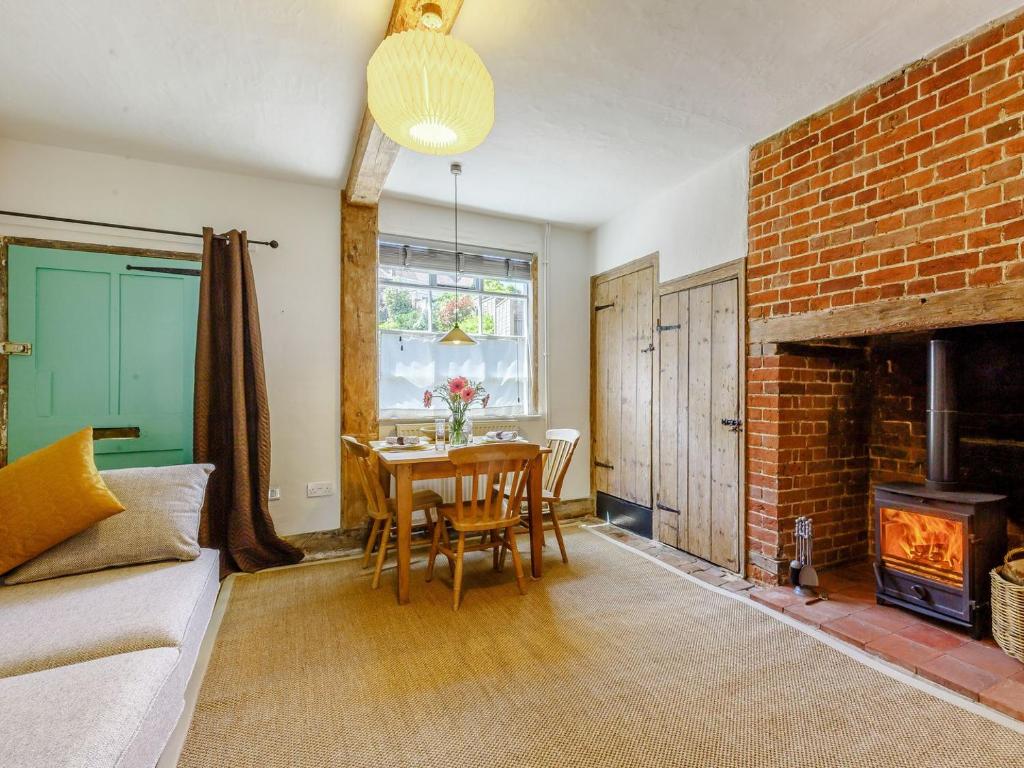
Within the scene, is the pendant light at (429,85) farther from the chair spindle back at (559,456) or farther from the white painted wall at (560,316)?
the white painted wall at (560,316)

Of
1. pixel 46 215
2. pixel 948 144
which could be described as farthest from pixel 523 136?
pixel 46 215

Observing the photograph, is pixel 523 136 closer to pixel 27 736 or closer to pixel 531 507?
pixel 531 507

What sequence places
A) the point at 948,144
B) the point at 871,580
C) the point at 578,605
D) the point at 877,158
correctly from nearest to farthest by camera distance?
1. the point at 948,144
2. the point at 877,158
3. the point at 578,605
4. the point at 871,580

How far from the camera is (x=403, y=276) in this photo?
3826 millimetres

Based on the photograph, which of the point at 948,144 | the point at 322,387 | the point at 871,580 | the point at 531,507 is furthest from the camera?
the point at 322,387

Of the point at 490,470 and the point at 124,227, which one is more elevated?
the point at 124,227

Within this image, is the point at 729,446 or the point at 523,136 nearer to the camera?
the point at 523,136

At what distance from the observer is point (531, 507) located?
296 centimetres

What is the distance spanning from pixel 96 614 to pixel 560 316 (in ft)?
11.8

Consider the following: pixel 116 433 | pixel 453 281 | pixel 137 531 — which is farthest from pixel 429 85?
pixel 116 433

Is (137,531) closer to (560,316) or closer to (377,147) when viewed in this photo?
(377,147)

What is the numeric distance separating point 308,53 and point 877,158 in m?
2.68

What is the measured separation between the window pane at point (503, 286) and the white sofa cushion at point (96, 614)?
2.95 metres

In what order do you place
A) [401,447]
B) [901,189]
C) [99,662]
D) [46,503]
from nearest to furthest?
1. [99,662]
2. [46,503]
3. [901,189]
4. [401,447]
